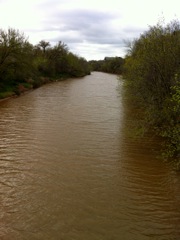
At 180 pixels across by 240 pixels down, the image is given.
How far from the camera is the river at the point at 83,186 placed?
25.9ft

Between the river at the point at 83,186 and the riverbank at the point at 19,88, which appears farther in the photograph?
the riverbank at the point at 19,88

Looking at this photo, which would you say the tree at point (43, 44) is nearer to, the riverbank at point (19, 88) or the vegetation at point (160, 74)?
the riverbank at point (19, 88)

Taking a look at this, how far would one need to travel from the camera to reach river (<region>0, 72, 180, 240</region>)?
7.89 metres

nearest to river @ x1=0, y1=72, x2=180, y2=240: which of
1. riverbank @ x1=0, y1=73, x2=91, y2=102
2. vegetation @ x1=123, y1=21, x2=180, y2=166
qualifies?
vegetation @ x1=123, y1=21, x2=180, y2=166

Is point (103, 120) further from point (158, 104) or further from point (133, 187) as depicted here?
point (133, 187)

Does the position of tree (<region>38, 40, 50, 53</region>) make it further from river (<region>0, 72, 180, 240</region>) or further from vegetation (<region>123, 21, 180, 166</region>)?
vegetation (<region>123, 21, 180, 166</region>)

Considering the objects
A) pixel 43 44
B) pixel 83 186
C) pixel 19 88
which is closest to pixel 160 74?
pixel 83 186

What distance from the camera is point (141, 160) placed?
13.2 m

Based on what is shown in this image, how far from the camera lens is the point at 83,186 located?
34.1ft

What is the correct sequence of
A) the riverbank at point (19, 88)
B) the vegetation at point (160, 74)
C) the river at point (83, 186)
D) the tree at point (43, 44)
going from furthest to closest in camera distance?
1. the tree at point (43, 44)
2. the riverbank at point (19, 88)
3. the vegetation at point (160, 74)
4. the river at point (83, 186)

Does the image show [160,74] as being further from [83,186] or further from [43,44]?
[43,44]

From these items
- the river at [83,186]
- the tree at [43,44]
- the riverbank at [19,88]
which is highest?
the tree at [43,44]

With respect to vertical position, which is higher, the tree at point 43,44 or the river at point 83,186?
the tree at point 43,44

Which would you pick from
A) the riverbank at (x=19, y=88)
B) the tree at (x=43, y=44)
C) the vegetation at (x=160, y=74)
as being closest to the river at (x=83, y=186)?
the vegetation at (x=160, y=74)
